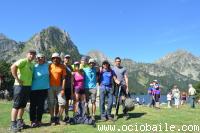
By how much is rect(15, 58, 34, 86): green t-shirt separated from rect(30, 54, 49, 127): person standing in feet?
1.57

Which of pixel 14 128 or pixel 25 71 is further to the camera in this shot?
pixel 25 71

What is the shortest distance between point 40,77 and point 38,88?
0.39 meters

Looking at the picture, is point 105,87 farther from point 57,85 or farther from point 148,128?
point 148,128

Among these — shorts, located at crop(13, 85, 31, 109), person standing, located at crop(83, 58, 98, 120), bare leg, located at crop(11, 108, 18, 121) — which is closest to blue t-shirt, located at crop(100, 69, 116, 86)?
person standing, located at crop(83, 58, 98, 120)

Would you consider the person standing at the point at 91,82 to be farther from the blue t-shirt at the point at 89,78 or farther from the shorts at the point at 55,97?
the shorts at the point at 55,97

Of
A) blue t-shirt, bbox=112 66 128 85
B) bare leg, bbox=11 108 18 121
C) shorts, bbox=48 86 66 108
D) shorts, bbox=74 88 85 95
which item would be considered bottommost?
bare leg, bbox=11 108 18 121

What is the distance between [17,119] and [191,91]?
2154 cm

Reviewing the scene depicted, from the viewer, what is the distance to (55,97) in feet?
49.3

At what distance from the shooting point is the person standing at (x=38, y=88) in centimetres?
1462

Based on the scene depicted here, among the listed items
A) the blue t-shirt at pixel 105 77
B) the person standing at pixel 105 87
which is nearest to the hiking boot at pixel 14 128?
the person standing at pixel 105 87

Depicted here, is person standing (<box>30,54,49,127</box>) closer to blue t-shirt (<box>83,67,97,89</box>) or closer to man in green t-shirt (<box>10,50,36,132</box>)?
man in green t-shirt (<box>10,50,36,132</box>)

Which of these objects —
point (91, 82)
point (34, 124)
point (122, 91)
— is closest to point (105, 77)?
point (91, 82)

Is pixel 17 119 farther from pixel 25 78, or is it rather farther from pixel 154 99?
pixel 154 99

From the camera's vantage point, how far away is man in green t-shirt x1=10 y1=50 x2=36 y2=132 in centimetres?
1369
